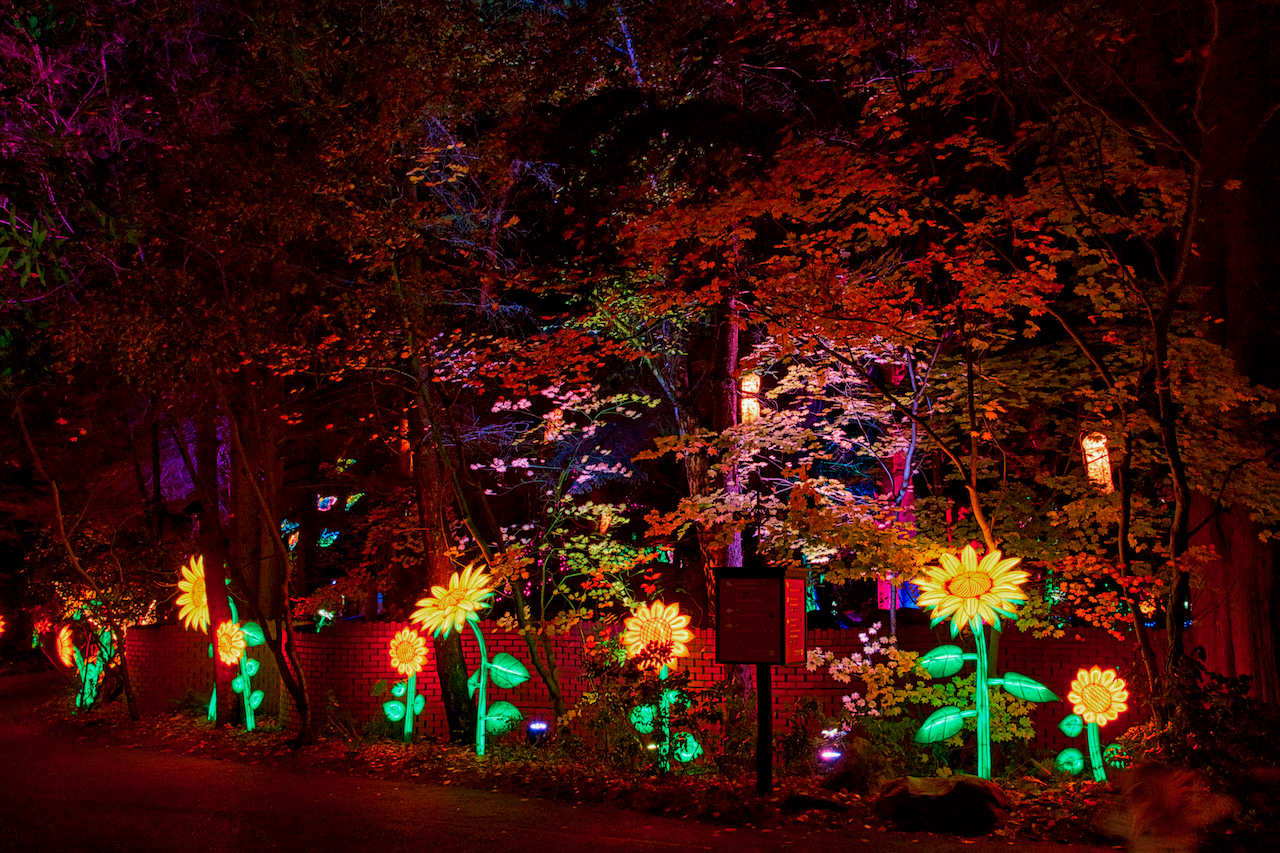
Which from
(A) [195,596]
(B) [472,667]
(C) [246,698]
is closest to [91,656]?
(A) [195,596]

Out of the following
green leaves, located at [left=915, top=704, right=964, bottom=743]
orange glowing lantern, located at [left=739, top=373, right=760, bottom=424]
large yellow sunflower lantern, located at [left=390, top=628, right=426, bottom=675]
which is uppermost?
orange glowing lantern, located at [left=739, top=373, right=760, bottom=424]

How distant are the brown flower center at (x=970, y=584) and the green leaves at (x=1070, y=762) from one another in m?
3.32

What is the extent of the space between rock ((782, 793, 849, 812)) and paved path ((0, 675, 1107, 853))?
590mm

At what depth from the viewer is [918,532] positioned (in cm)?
1102

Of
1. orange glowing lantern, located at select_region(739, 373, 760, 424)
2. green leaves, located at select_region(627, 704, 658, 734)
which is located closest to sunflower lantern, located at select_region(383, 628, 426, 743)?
green leaves, located at select_region(627, 704, 658, 734)

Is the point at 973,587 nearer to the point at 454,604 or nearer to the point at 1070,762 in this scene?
the point at 1070,762

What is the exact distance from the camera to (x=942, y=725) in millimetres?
10555

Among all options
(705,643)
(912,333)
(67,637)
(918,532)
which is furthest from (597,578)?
(67,637)

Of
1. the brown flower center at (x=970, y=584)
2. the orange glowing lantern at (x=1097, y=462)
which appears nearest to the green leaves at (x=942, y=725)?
the brown flower center at (x=970, y=584)

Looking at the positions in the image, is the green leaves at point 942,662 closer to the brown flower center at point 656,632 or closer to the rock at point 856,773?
the rock at point 856,773

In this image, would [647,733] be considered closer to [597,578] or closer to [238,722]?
[597,578]

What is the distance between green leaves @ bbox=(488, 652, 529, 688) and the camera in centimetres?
1309

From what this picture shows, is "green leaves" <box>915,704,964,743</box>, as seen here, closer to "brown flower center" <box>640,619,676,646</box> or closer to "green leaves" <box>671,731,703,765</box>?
"green leaves" <box>671,731,703,765</box>

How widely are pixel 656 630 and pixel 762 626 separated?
2.37m
